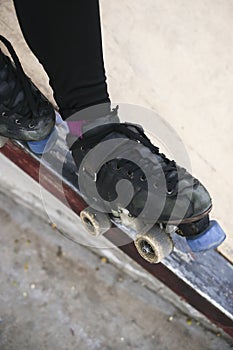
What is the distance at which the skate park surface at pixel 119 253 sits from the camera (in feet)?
4.81

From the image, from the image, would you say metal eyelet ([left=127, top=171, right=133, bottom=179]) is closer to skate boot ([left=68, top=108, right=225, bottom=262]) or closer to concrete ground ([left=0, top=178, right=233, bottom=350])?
skate boot ([left=68, top=108, right=225, bottom=262])

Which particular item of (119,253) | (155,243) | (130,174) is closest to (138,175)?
(130,174)

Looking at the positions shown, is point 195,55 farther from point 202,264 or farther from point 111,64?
point 202,264

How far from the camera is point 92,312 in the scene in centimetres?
166

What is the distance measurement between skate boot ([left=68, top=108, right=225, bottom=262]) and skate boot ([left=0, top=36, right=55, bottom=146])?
9 centimetres

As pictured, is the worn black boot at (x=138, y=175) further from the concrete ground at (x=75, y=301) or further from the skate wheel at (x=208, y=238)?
the concrete ground at (x=75, y=301)

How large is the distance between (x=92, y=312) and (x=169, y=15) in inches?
35.4

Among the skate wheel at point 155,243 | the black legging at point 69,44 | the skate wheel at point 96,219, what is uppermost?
the black legging at point 69,44

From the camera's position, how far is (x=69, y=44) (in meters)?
0.98

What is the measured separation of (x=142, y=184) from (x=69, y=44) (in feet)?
0.96

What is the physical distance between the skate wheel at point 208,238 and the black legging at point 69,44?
34 cm

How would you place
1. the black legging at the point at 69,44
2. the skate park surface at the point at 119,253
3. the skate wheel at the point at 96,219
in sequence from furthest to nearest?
1. the skate park surface at the point at 119,253
2. the skate wheel at the point at 96,219
3. the black legging at the point at 69,44

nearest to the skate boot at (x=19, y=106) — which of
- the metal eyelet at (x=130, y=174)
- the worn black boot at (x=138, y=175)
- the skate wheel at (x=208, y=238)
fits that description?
the worn black boot at (x=138, y=175)

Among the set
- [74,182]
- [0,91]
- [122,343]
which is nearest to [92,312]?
[122,343]
